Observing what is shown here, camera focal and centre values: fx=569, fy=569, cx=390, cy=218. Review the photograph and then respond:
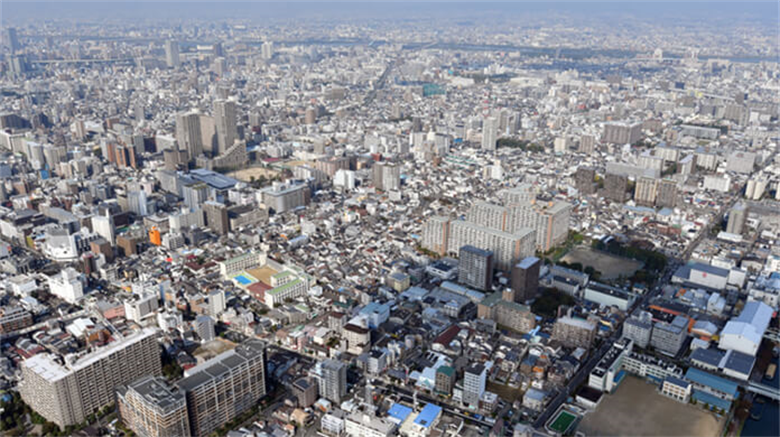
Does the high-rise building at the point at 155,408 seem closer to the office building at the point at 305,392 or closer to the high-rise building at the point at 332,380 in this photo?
the office building at the point at 305,392

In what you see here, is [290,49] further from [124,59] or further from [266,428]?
[266,428]

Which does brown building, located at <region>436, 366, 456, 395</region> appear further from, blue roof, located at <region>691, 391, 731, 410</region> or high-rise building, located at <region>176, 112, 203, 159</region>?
high-rise building, located at <region>176, 112, 203, 159</region>

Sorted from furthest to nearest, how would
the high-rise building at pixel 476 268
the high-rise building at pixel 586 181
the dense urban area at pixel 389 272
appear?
the high-rise building at pixel 586 181 → the high-rise building at pixel 476 268 → the dense urban area at pixel 389 272

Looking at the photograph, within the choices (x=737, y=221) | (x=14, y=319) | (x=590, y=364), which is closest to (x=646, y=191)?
(x=737, y=221)

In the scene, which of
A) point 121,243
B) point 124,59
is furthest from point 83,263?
point 124,59

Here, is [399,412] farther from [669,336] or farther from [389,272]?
[669,336]

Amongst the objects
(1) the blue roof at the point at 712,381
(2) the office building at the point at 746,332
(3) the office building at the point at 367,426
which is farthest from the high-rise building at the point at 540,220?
(3) the office building at the point at 367,426
